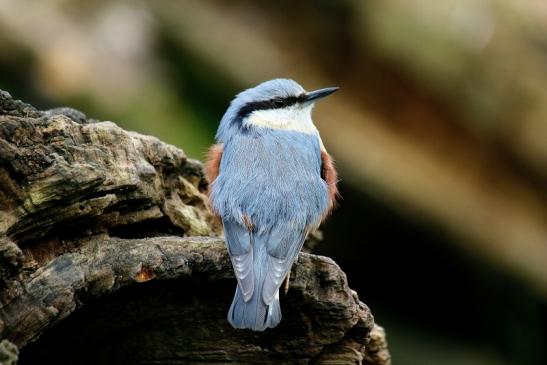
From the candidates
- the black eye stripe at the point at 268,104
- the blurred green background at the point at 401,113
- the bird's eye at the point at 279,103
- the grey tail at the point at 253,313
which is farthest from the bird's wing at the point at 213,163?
the blurred green background at the point at 401,113

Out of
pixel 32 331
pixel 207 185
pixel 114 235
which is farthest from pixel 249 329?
pixel 207 185

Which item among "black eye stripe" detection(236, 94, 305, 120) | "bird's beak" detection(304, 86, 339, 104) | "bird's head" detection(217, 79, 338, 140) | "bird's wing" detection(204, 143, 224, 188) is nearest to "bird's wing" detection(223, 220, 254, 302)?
"bird's wing" detection(204, 143, 224, 188)

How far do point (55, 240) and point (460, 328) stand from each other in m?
5.57

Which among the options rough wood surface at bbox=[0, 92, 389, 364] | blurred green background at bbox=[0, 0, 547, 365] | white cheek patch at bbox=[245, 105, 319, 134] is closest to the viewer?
rough wood surface at bbox=[0, 92, 389, 364]

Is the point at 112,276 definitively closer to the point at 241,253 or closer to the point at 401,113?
the point at 241,253

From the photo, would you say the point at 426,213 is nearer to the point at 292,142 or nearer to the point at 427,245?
the point at 427,245

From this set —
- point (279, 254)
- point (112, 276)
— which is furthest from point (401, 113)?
point (112, 276)

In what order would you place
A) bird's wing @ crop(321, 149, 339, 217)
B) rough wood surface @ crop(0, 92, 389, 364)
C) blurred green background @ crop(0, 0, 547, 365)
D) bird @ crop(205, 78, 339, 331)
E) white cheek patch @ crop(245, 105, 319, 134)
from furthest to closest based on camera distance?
blurred green background @ crop(0, 0, 547, 365) → white cheek patch @ crop(245, 105, 319, 134) → bird's wing @ crop(321, 149, 339, 217) → bird @ crop(205, 78, 339, 331) → rough wood surface @ crop(0, 92, 389, 364)

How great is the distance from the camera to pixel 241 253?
12.7 ft

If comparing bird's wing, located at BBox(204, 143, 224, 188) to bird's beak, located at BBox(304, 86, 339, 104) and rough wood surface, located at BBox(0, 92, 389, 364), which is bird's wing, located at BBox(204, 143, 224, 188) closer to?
rough wood surface, located at BBox(0, 92, 389, 364)

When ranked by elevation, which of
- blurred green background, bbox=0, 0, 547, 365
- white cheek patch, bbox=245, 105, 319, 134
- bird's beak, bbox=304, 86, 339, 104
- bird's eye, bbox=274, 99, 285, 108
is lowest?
blurred green background, bbox=0, 0, 547, 365

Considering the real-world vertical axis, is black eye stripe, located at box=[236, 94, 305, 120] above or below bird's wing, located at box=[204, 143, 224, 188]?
above

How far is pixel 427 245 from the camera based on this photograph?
8500 millimetres

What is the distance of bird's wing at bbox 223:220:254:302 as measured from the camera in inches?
147
